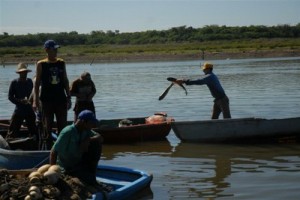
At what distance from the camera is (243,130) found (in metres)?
13.0

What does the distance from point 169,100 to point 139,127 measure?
31.6 feet

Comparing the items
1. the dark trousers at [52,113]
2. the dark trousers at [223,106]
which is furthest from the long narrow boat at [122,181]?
the dark trousers at [223,106]

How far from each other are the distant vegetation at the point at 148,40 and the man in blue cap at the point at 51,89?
6951cm

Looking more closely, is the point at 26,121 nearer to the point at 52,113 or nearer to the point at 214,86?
the point at 52,113

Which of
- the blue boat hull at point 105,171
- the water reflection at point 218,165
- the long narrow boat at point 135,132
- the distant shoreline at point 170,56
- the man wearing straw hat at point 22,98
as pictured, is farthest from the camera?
the distant shoreline at point 170,56

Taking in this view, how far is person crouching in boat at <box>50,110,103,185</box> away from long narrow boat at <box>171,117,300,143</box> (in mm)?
5223

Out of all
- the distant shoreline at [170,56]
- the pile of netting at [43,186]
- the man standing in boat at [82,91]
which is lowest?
the pile of netting at [43,186]

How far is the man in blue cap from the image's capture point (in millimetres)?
9609

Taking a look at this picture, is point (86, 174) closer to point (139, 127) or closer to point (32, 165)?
point (32, 165)

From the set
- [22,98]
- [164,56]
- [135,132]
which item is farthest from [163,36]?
[22,98]

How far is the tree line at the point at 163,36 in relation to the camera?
99.4 m

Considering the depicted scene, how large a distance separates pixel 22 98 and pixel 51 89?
213 cm

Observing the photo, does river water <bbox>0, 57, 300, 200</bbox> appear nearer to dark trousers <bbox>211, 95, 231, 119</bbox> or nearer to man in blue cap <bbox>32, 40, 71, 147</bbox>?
dark trousers <bbox>211, 95, 231, 119</bbox>

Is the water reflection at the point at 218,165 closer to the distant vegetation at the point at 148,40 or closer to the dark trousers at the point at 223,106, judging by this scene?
the dark trousers at the point at 223,106
